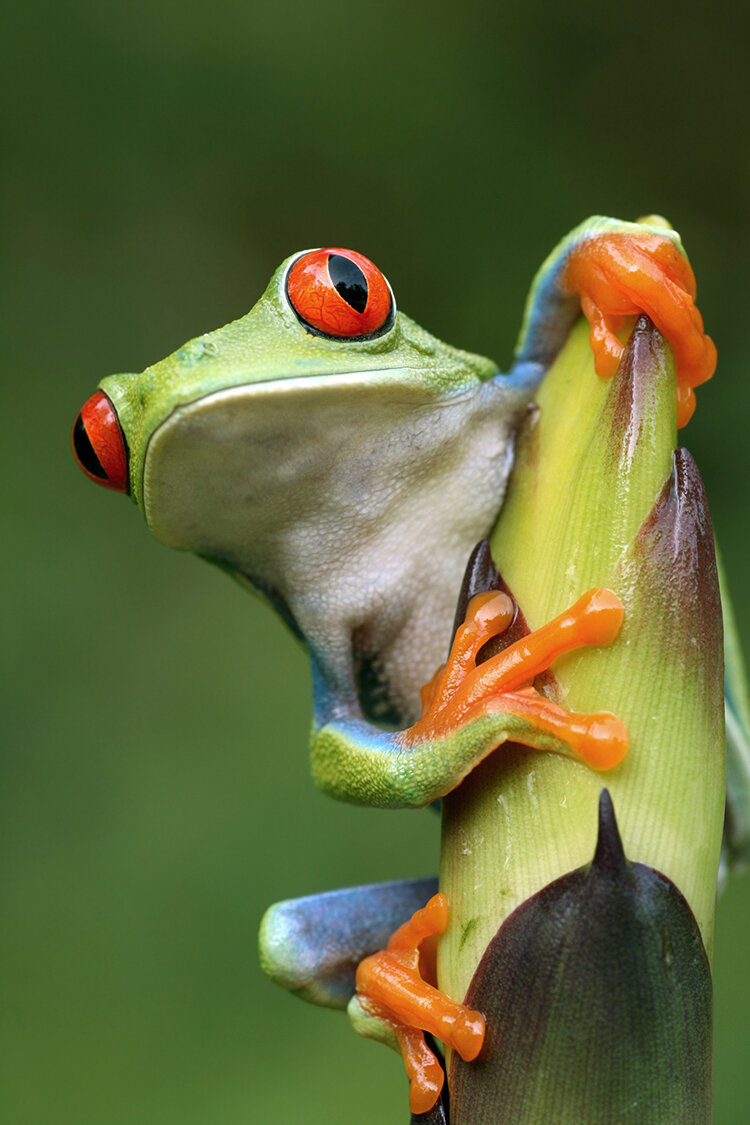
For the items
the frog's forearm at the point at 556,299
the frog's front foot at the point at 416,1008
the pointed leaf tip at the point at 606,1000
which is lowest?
the frog's front foot at the point at 416,1008

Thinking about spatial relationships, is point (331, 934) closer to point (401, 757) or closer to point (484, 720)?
point (401, 757)

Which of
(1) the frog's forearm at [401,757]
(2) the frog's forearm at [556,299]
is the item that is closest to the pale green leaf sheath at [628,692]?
(1) the frog's forearm at [401,757]

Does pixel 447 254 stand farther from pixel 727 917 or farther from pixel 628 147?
pixel 727 917

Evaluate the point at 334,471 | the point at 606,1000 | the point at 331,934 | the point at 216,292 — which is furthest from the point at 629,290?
the point at 216,292

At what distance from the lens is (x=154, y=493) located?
1.14 metres

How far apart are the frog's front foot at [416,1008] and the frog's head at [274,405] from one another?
0.45 meters

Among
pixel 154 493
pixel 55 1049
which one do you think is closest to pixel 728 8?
pixel 154 493

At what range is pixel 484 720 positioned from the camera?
981 millimetres

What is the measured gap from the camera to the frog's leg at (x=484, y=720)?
34.9 inches

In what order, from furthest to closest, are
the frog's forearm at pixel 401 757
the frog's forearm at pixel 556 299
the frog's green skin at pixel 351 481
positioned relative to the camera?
the frog's forearm at pixel 556 299, the frog's green skin at pixel 351 481, the frog's forearm at pixel 401 757

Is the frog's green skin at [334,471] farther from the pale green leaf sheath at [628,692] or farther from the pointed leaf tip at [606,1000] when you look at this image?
the pointed leaf tip at [606,1000]

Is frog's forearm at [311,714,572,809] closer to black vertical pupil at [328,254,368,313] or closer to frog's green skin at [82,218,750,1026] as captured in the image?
frog's green skin at [82,218,750,1026]

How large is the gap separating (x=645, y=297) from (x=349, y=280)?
0.94ft

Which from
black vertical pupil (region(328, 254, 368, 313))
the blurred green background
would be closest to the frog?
black vertical pupil (region(328, 254, 368, 313))
